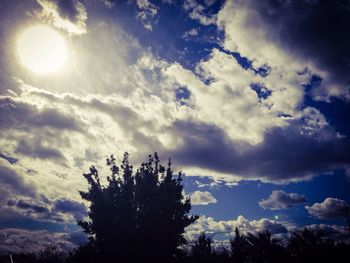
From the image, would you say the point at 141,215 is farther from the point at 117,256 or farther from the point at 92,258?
the point at 92,258

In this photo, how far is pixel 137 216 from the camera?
13414mm

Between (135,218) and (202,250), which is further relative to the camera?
(202,250)

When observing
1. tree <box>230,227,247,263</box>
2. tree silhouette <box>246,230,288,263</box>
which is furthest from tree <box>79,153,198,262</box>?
tree <box>230,227,247,263</box>

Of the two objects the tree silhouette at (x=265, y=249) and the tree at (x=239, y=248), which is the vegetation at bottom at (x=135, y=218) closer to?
the tree silhouette at (x=265, y=249)

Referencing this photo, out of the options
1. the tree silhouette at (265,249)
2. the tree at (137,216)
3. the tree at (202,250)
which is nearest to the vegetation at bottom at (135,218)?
the tree at (137,216)

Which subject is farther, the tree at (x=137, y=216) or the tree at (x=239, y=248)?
the tree at (x=239, y=248)

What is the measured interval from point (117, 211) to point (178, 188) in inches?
135

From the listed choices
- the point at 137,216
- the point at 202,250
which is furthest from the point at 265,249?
the point at 137,216

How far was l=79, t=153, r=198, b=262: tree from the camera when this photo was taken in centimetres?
1245

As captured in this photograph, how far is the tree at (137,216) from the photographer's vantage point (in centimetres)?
1245

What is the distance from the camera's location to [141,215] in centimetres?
1316

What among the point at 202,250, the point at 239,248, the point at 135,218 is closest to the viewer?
the point at 135,218

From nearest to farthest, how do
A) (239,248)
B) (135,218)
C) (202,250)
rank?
(135,218), (202,250), (239,248)

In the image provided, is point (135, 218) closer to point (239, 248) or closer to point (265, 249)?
point (265, 249)
